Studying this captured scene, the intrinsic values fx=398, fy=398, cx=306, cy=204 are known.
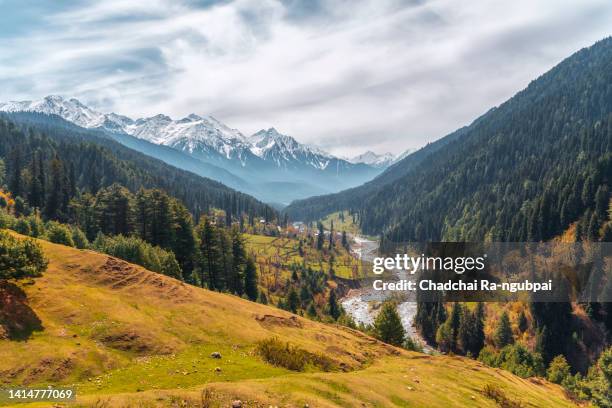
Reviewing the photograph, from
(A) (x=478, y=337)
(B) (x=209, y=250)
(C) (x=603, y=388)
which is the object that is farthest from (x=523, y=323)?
(B) (x=209, y=250)

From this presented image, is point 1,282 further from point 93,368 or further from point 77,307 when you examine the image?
point 93,368

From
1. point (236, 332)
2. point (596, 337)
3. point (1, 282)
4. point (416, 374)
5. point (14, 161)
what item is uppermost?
point (14, 161)

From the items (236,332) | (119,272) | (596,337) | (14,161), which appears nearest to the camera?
(236,332)

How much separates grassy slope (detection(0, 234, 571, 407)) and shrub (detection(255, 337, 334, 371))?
151 centimetres

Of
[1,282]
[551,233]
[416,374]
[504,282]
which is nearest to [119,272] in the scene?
[1,282]

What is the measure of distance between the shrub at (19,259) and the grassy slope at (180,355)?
8.56 ft

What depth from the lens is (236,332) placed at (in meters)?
47.0

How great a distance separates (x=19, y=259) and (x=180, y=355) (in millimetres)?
19080

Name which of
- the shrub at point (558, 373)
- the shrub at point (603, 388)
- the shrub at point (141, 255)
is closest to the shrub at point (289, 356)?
the shrub at point (141, 255)

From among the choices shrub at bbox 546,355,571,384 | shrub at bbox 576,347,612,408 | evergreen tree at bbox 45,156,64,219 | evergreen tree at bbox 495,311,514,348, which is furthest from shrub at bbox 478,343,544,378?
evergreen tree at bbox 45,156,64,219

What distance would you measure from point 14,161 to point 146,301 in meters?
151

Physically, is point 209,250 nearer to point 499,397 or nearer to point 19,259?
point 19,259

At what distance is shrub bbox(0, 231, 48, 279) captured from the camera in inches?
1558

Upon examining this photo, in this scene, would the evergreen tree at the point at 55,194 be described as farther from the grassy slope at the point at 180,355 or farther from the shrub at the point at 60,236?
the grassy slope at the point at 180,355
